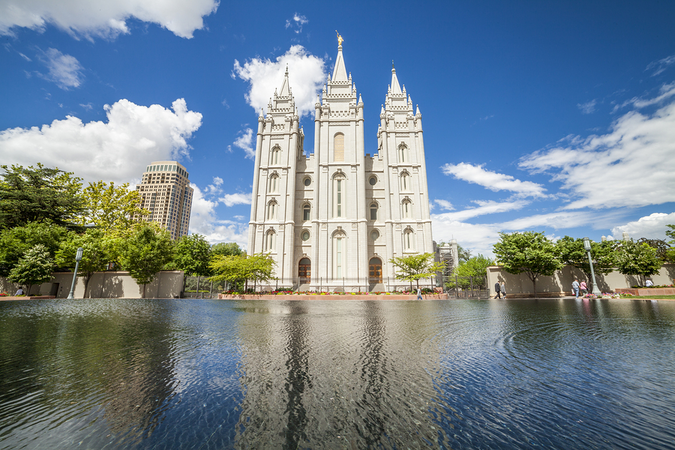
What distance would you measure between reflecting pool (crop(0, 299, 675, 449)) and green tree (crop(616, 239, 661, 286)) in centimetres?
2070

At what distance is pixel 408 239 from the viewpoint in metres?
35.2

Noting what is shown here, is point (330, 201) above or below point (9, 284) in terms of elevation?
above

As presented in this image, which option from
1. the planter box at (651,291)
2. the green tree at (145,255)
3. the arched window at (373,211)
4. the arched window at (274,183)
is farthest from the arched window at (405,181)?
the green tree at (145,255)

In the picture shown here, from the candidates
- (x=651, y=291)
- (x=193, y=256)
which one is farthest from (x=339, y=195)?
(x=651, y=291)

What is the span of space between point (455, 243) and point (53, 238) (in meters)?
62.6

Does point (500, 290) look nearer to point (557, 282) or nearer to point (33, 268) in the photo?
point (557, 282)

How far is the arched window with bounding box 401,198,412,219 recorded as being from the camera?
118ft

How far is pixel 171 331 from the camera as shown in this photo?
21.4ft

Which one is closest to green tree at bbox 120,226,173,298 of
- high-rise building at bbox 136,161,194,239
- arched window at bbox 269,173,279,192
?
arched window at bbox 269,173,279,192

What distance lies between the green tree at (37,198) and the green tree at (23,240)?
260cm

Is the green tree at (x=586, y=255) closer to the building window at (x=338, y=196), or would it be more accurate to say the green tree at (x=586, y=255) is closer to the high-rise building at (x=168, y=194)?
the building window at (x=338, y=196)

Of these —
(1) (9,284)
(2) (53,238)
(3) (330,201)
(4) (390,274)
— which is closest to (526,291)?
(4) (390,274)

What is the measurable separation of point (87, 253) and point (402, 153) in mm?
33877

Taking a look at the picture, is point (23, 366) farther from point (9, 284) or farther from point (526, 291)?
point (9, 284)
